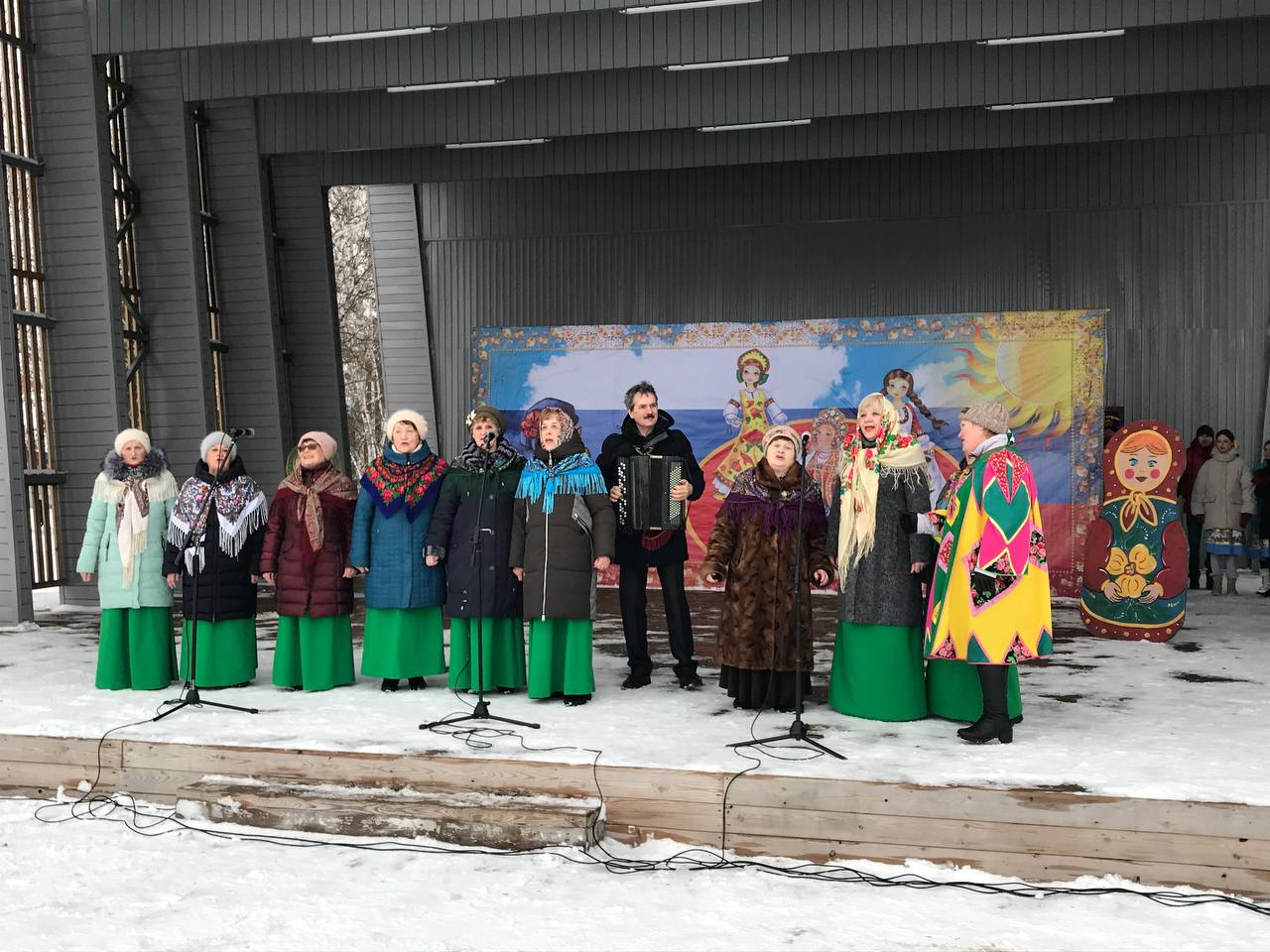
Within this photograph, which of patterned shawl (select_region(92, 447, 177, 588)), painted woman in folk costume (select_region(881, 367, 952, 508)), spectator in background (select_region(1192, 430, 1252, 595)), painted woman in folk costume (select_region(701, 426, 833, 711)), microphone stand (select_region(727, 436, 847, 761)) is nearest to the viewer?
microphone stand (select_region(727, 436, 847, 761))

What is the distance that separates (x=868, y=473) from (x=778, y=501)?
416 mm

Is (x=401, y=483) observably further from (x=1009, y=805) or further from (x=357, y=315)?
(x=357, y=315)

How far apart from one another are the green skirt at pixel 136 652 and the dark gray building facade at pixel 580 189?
2.90 m

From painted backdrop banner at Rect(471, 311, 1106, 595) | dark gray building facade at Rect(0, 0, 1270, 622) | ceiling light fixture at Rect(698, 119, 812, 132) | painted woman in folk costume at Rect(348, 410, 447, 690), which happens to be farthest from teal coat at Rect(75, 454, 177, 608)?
ceiling light fixture at Rect(698, 119, 812, 132)

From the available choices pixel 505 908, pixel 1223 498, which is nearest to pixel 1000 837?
pixel 505 908

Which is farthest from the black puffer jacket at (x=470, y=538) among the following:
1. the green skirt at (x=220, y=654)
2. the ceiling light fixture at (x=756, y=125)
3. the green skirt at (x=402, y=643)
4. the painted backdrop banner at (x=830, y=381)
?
the painted backdrop banner at (x=830, y=381)

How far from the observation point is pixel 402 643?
18.2 feet

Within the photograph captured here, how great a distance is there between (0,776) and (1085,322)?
886cm

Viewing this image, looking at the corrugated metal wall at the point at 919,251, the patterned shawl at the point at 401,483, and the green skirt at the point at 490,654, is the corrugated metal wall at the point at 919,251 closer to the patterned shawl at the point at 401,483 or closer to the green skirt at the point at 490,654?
the patterned shawl at the point at 401,483

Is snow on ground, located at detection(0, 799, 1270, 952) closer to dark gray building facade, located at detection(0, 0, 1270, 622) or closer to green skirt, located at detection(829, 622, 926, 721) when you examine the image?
green skirt, located at detection(829, 622, 926, 721)

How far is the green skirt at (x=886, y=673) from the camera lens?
4.81 meters

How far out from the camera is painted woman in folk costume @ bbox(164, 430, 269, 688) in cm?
561

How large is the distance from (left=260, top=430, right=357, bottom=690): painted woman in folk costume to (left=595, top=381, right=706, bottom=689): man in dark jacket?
48.9 inches

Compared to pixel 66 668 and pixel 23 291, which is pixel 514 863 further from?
pixel 23 291
